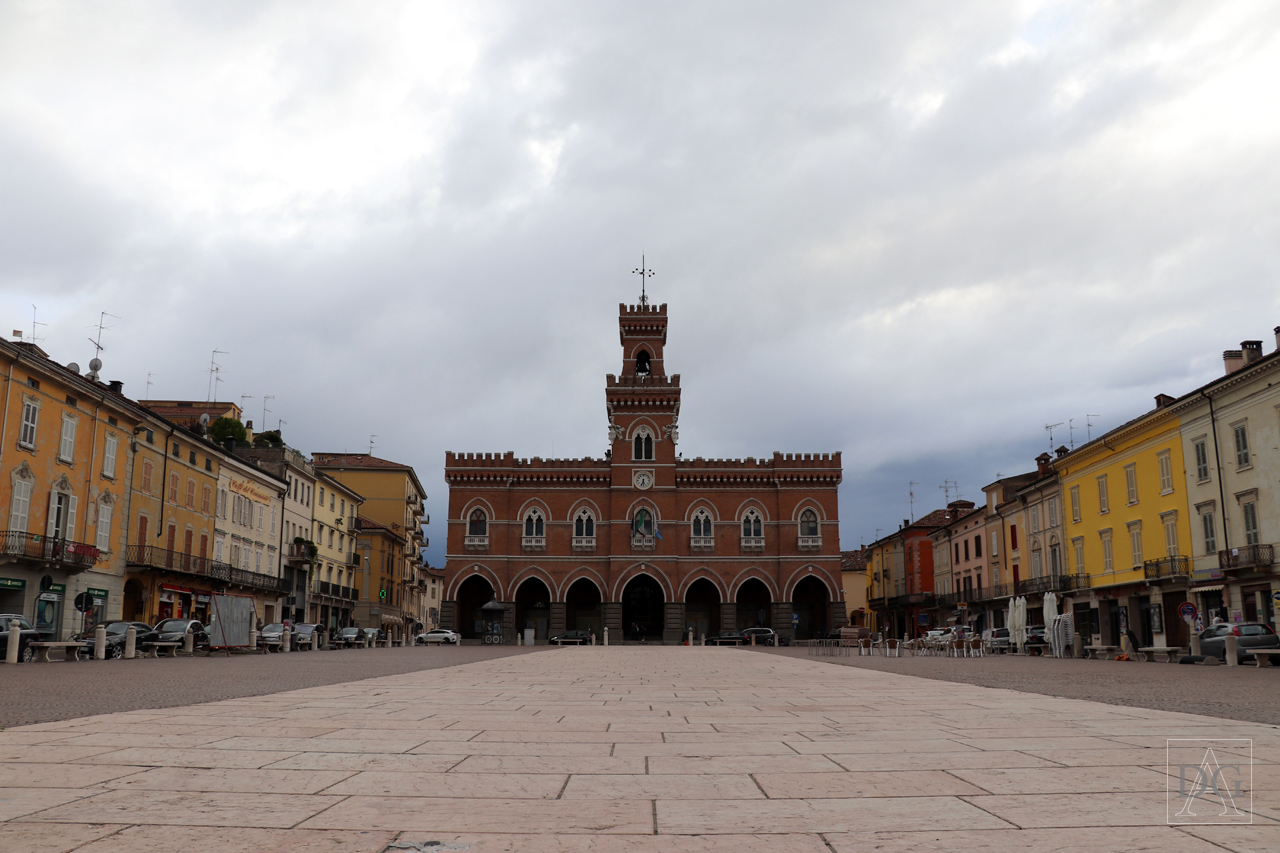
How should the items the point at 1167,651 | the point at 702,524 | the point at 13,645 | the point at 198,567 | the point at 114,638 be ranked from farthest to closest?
1. the point at 702,524
2. the point at 198,567
3. the point at 1167,651
4. the point at 114,638
5. the point at 13,645

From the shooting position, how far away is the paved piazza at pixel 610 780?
12.6ft

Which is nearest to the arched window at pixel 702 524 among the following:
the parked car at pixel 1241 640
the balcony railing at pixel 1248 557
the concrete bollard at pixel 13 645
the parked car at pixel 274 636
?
the parked car at pixel 274 636

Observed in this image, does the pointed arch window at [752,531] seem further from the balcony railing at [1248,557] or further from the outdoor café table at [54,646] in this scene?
the outdoor café table at [54,646]

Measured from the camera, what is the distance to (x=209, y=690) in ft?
41.6

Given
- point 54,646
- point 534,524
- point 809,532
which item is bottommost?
point 54,646

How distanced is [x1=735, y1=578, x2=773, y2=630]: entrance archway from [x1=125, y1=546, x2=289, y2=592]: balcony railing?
92.0 ft

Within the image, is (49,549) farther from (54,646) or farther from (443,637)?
(443,637)

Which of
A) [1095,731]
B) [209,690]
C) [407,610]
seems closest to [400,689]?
[209,690]

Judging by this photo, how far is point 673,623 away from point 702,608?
3.52m

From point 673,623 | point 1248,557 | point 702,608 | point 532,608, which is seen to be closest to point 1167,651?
point 1248,557

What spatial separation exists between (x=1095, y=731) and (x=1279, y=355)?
28.8m

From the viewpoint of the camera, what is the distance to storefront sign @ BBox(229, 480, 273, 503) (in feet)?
157

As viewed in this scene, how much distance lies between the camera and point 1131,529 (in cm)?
4041

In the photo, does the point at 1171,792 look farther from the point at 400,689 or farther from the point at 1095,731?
the point at 400,689
